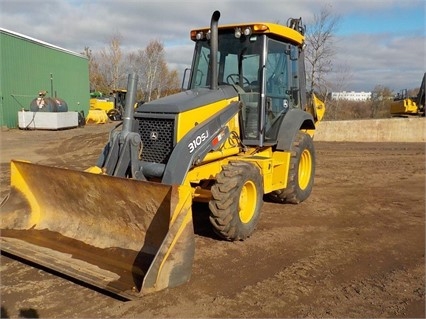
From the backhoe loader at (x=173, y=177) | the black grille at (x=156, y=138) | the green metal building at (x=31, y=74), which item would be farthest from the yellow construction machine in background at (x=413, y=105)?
the black grille at (x=156, y=138)

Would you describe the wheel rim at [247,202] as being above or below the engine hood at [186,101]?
below

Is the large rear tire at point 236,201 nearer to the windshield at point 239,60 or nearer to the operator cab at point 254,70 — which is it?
the operator cab at point 254,70

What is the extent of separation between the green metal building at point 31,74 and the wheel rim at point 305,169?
66.8 ft

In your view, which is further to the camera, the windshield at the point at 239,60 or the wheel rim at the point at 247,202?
the windshield at the point at 239,60

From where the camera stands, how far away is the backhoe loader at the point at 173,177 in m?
4.02

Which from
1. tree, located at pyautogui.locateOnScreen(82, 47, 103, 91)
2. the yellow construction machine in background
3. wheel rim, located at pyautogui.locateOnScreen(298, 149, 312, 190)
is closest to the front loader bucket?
wheel rim, located at pyautogui.locateOnScreen(298, 149, 312, 190)

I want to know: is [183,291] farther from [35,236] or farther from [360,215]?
[360,215]

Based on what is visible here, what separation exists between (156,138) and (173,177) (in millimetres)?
649

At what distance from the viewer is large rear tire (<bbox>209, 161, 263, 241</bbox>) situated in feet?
15.7

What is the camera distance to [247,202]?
540 centimetres

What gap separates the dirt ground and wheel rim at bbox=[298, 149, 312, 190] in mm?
392

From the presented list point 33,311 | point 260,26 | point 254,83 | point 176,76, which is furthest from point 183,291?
point 176,76

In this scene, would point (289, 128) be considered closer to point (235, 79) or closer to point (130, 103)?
point (235, 79)

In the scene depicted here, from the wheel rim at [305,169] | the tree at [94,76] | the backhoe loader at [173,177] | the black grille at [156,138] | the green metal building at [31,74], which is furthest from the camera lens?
the tree at [94,76]
